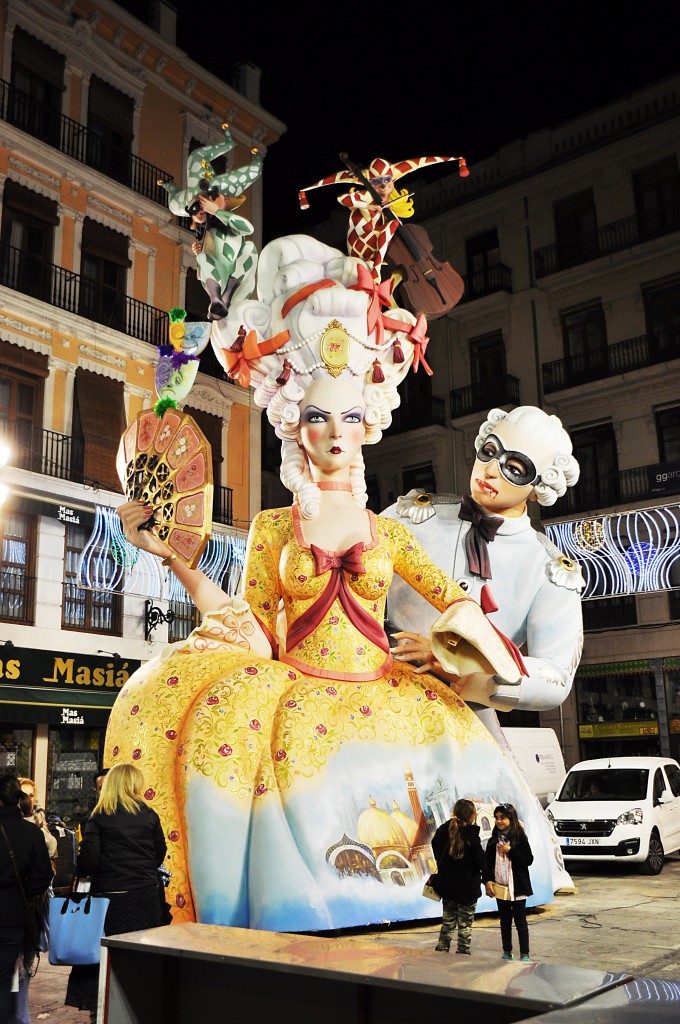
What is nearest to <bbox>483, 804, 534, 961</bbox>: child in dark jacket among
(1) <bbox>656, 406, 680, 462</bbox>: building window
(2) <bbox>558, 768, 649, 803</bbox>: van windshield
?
(2) <bbox>558, 768, 649, 803</bbox>: van windshield

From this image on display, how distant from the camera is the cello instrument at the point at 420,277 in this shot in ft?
24.9

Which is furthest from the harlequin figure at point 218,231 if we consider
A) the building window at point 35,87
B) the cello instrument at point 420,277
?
the building window at point 35,87

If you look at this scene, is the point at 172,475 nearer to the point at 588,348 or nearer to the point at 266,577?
the point at 266,577

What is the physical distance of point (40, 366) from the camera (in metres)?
16.8

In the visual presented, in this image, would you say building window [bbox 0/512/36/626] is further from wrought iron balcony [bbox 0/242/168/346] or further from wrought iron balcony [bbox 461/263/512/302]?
wrought iron balcony [bbox 461/263/512/302]

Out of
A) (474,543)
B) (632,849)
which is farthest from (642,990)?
(632,849)

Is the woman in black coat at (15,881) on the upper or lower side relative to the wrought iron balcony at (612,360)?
lower

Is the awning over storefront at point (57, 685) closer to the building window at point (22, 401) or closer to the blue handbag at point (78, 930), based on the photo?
the building window at point (22, 401)

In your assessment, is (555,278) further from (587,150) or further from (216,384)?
(216,384)

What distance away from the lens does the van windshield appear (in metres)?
12.8

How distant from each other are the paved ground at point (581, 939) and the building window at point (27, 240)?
12589mm

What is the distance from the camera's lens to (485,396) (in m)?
23.3

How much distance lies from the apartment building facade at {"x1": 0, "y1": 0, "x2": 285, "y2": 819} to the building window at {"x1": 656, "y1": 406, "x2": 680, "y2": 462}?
8092 mm

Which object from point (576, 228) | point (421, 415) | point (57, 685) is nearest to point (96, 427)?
point (57, 685)
